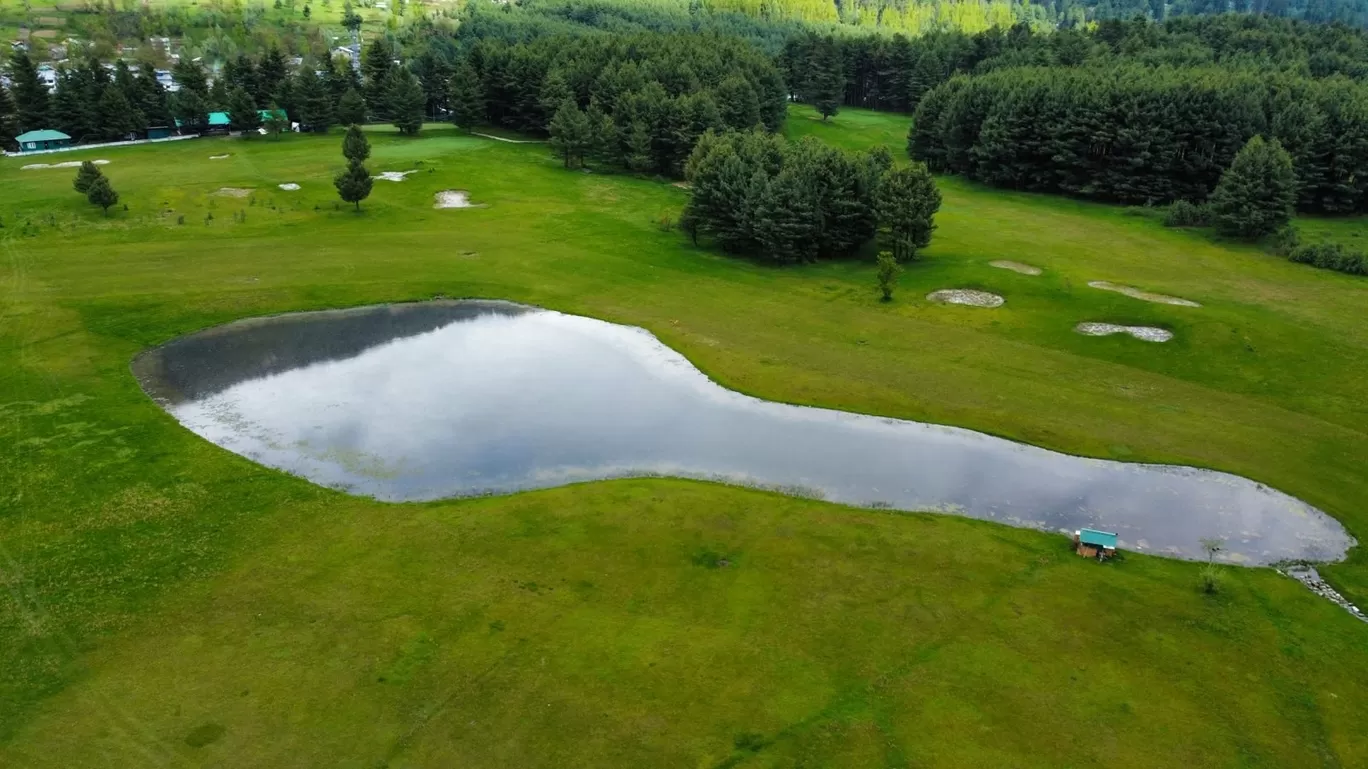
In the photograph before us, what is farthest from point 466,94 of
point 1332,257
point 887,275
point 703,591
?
point 703,591

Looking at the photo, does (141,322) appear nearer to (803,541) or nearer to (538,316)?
(538,316)

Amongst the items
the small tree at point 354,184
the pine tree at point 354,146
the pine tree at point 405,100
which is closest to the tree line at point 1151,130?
the pine tree at point 405,100

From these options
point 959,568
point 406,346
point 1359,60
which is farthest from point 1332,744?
point 1359,60

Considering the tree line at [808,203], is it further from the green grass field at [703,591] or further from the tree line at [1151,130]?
the tree line at [1151,130]

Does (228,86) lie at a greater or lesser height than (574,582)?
greater

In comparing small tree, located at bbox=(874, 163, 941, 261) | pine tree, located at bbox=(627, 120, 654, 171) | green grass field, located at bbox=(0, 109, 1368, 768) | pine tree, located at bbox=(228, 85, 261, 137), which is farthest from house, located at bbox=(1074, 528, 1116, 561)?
pine tree, located at bbox=(228, 85, 261, 137)

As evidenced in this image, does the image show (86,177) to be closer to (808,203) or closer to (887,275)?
(808,203)
